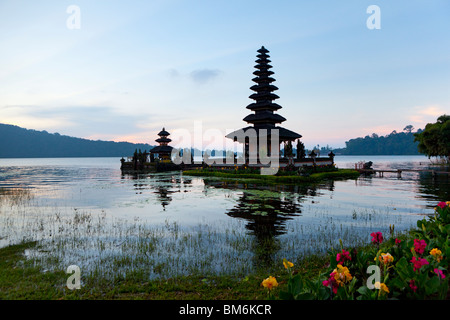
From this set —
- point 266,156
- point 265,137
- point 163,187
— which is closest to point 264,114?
point 265,137

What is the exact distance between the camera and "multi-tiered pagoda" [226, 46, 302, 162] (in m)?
39.6

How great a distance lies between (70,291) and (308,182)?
25772 mm

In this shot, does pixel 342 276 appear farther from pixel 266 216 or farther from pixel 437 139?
pixel 437 139

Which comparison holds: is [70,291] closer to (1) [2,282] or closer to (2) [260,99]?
(1) [2,282]

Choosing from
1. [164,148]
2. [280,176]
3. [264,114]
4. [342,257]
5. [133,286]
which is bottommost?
[133,286]

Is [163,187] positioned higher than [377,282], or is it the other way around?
[377,282]

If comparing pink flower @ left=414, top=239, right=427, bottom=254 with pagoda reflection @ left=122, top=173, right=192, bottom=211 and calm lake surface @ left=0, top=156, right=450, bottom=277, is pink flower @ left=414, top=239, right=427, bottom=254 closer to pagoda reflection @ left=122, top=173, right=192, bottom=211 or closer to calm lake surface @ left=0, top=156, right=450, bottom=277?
calm lake surface @ left=0, top=156, right=450, bottom=277

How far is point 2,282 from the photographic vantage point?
6.06 m

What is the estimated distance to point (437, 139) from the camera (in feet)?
176

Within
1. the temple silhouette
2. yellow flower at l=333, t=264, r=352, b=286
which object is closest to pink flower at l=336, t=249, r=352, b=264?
yellow flower at l=333, t=264, r=352, b=286

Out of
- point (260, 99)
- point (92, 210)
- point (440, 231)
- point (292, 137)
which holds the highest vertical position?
point (260, 99)

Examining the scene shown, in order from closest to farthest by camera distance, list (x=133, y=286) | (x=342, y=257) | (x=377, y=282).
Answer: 1. (x=377, y=282)
2. (x=342, y=257)
3. (x=133, y=286)

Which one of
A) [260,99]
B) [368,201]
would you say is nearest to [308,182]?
[368,201]

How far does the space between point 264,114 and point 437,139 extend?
39795mm
